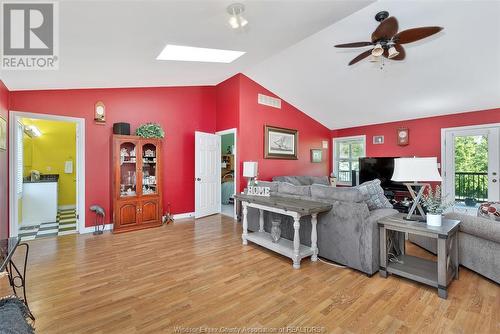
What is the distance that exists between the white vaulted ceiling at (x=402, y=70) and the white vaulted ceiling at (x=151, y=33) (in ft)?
2.43

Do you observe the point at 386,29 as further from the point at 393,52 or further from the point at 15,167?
the point at 15,167

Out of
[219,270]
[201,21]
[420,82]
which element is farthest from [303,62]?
[219,270]

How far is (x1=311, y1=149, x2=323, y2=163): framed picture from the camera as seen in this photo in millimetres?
6688

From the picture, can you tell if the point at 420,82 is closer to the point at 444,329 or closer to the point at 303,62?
the point at 303,62

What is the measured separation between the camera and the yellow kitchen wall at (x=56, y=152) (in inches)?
228

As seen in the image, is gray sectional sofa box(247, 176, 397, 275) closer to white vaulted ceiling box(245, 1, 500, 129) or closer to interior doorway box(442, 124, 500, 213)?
white vaulted ceiling box(245, 1, 500, 129)

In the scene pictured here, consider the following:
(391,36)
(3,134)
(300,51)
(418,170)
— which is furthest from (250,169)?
(3,134)

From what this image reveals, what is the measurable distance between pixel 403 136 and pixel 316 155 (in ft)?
7.12

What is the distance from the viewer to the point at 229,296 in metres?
2.17

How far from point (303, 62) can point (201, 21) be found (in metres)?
2.56

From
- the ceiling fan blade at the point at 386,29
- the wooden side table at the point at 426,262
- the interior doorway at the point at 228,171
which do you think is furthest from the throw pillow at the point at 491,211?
the interior doorway at the point at 228,171

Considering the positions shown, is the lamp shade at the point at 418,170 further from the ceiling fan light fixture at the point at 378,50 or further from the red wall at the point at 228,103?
the red wall at the point at 228,103

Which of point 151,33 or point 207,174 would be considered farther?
point 207,174

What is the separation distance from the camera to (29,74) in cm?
289
